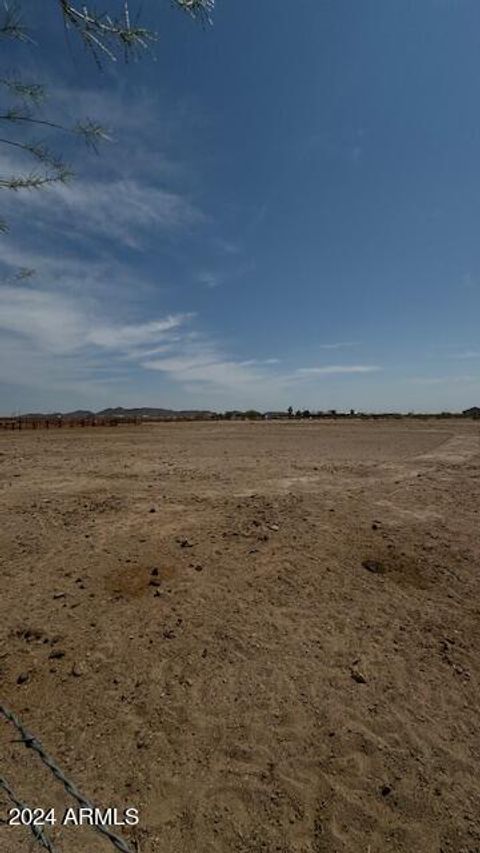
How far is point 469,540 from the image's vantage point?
26.1 ft

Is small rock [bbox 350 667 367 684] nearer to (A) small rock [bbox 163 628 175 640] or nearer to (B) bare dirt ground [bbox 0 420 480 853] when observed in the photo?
(B) bare dirt ground [bbox 0 420 480 853]

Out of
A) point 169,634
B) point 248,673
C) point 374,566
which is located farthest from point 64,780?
point 374,566

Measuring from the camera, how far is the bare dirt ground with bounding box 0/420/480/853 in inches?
121

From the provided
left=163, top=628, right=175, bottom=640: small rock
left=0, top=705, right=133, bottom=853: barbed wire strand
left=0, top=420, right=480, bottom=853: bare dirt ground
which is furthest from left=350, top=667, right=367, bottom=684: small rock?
left=0, top=705, right=133, bottom=853: barbed wire strand

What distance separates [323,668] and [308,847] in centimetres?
171

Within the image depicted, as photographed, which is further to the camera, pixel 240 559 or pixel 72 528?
pixel 72 528

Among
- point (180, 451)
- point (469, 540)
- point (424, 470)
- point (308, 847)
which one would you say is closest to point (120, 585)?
point (308, 847)

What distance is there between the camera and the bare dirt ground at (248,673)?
3.09m

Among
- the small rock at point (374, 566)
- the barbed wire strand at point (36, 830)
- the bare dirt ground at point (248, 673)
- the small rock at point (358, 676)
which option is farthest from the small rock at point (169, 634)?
the small rock at point (374, 566)

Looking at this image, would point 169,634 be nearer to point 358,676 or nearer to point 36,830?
point 358,676

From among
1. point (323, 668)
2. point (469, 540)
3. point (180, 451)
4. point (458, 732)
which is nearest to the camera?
point (458, 732)

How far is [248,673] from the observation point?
173 inches

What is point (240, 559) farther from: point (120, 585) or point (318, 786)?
point (318, 786)

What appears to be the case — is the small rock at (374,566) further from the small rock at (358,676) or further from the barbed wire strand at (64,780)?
the barbed wire strand at (64,780)
